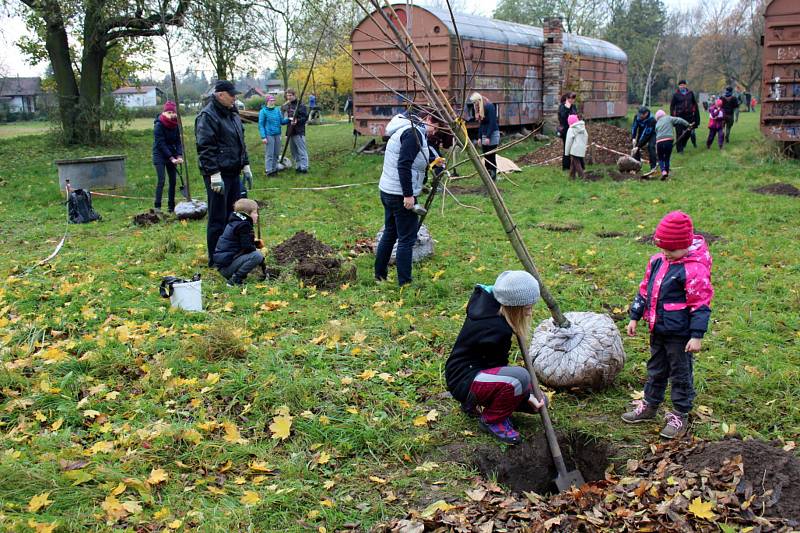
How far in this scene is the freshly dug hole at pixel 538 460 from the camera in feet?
13.3

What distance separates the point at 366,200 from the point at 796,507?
395 inches

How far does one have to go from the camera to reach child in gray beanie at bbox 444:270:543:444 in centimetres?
403

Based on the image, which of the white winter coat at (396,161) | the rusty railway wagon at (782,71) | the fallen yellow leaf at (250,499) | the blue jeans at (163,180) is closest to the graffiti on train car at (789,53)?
the rusty railway wagon at (782,71)

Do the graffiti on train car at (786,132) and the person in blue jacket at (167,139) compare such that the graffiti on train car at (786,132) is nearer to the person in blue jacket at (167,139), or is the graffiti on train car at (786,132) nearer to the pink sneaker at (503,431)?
the person in blue jacket at (167,139)

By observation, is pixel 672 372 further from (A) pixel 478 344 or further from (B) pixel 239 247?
(B) pixel 239 247

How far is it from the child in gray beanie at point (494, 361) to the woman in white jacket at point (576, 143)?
35.5 ft

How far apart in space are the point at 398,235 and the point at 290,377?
2462 millimetres

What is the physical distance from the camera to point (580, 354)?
4711mm

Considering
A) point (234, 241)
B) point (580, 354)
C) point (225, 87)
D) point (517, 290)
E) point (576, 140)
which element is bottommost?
point (580, 354)

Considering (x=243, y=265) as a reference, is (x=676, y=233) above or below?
above

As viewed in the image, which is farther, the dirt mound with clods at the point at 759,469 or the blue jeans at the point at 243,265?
the blue jeans at the point at 243,265

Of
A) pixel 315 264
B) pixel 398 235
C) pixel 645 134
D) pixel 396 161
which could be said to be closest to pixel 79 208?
pixel 315 264

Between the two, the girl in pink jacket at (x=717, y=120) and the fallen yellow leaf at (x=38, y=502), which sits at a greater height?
the girl in pink jacket at (x=717, y=120)

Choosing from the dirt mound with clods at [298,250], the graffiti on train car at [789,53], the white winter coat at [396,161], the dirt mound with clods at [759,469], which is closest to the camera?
the dirt mound with clods at [759,469]
